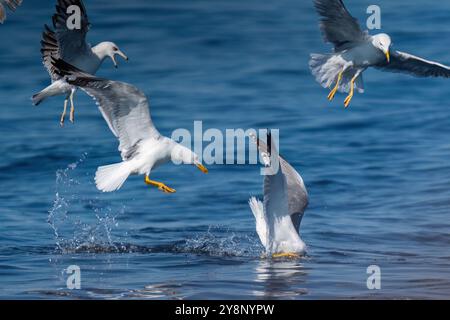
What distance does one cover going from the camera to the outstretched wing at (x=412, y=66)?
8.88 metres

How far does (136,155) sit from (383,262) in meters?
1.95

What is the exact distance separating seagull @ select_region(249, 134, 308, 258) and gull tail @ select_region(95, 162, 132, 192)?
95 cm

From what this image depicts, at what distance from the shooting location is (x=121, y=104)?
7.65m

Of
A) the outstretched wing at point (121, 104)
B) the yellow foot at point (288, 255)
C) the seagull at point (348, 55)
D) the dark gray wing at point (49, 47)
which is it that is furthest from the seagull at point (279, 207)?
the dark gray wing at point (49, 47)

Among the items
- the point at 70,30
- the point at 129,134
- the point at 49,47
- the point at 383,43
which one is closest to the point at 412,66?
the point at 383,43

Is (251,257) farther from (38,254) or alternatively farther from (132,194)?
(132,194)

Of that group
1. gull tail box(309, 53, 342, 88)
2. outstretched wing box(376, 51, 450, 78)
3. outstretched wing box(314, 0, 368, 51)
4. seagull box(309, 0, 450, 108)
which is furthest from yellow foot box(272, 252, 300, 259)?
outstretched wing box(376, 51, 450, 78)

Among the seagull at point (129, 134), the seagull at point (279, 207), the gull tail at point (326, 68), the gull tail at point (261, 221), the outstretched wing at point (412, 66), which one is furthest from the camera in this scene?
the outstretched wing at point (412, 66)

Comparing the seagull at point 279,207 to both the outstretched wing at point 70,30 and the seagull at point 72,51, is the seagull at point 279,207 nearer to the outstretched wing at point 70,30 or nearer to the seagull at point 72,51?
the seagull at point 72,51

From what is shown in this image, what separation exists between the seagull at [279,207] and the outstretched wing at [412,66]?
1559 mm

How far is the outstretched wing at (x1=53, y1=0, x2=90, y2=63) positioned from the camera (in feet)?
26.6

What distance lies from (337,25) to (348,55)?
28 cm

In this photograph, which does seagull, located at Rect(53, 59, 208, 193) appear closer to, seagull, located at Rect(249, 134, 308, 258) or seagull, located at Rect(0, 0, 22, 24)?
seagull, located at Rect(249, 134, 308, 258)

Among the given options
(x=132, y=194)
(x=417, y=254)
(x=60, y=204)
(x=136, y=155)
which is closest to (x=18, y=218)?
(x=60, y=204)
